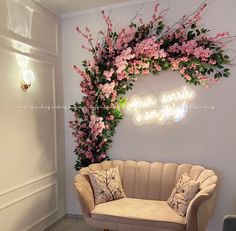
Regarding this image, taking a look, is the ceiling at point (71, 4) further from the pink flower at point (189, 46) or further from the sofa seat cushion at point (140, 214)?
the sofa seat cushion at point (140, 214)

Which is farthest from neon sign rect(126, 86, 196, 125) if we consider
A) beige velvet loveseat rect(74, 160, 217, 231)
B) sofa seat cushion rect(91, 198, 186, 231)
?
sofa seat cushion rect(91, 198, 186, 231)

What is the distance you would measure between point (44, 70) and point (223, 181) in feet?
7.83

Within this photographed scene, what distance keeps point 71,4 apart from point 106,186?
2.16 m

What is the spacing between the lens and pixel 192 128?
9.23 feet

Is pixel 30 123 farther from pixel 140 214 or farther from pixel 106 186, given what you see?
pixel 140 214

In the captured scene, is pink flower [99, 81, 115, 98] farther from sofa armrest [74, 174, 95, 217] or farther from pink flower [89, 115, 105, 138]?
sofa armrest [74, 174, 95, 217]

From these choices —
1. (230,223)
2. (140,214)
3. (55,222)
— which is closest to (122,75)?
(140,214)

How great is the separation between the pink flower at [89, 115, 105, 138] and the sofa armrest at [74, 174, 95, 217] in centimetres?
62

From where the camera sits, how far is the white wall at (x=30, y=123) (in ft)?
7.86

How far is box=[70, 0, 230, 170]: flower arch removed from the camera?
269 cm

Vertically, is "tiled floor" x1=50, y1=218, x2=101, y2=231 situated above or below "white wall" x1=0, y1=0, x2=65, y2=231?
below

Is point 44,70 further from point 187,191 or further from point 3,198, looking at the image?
point 187,191

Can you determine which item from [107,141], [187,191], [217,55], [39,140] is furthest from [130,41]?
[187,191]

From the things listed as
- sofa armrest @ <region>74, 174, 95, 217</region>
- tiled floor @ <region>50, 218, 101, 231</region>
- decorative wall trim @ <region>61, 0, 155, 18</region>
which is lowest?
tiled floor @ <region>50, 218, 101, 231</region>
